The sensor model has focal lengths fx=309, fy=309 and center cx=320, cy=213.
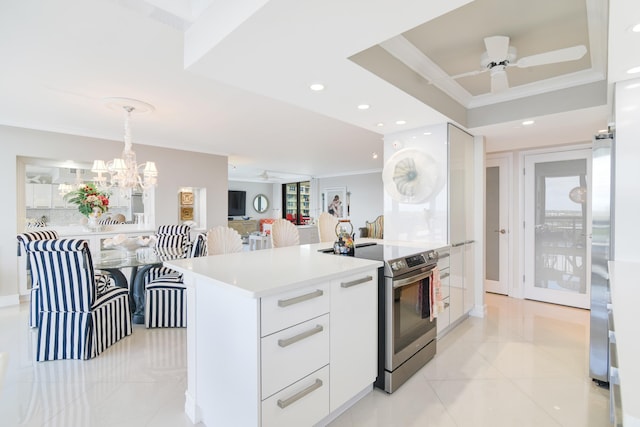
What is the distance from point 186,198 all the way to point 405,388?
5.32 meters

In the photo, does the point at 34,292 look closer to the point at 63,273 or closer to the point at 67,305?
the point at 67,305

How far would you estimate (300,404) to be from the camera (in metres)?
1.59

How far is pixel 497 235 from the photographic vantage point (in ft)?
14.9

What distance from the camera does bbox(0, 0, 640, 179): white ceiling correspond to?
4.77ft

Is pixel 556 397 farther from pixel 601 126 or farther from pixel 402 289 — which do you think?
pixel 601 126

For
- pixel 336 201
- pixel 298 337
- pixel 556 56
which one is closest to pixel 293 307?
pixel 298 337

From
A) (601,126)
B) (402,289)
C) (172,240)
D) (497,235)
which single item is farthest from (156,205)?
(601,126)

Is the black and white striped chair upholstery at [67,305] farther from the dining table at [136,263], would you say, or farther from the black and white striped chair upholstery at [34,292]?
the dining table at [136,263]

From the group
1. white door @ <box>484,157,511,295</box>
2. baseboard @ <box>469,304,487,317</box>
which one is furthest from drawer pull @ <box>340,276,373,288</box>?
white door @ <box>484,157,511,295</box>

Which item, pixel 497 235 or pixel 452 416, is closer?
pixel 452 416

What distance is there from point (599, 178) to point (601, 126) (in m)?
1.63

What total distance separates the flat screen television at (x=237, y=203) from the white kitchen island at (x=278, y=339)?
949 centimetres

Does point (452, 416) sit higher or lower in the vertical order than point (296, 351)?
lower

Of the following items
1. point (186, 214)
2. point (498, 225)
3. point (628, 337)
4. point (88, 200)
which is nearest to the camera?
point (628, 337)
